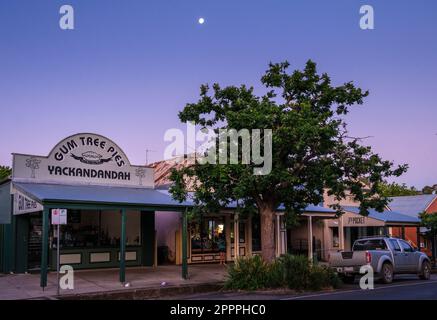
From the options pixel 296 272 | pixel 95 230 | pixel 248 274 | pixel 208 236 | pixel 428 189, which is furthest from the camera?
pixel 428 189

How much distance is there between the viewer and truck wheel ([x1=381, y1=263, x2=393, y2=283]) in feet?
65.9

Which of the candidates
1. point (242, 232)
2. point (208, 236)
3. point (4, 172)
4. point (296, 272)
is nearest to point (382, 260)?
point (296, 272)

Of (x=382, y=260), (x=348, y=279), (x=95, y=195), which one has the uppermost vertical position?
(x=95, y=195)

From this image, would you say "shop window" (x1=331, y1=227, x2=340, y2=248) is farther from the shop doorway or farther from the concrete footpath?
the shop doorway

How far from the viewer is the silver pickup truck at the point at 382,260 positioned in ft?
64.6

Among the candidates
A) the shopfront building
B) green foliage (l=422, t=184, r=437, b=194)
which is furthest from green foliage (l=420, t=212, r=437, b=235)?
green foliage (l=422, t=184, r=437, b=194)

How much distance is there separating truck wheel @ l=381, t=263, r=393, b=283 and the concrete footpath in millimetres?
5926

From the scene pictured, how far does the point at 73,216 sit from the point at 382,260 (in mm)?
12361

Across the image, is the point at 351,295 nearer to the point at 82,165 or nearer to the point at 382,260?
the point at 382,260

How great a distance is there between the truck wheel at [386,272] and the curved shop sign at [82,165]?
10398 millimetres

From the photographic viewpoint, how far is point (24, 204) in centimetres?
1973

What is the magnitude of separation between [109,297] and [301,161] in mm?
7855

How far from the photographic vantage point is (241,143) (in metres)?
18.4
